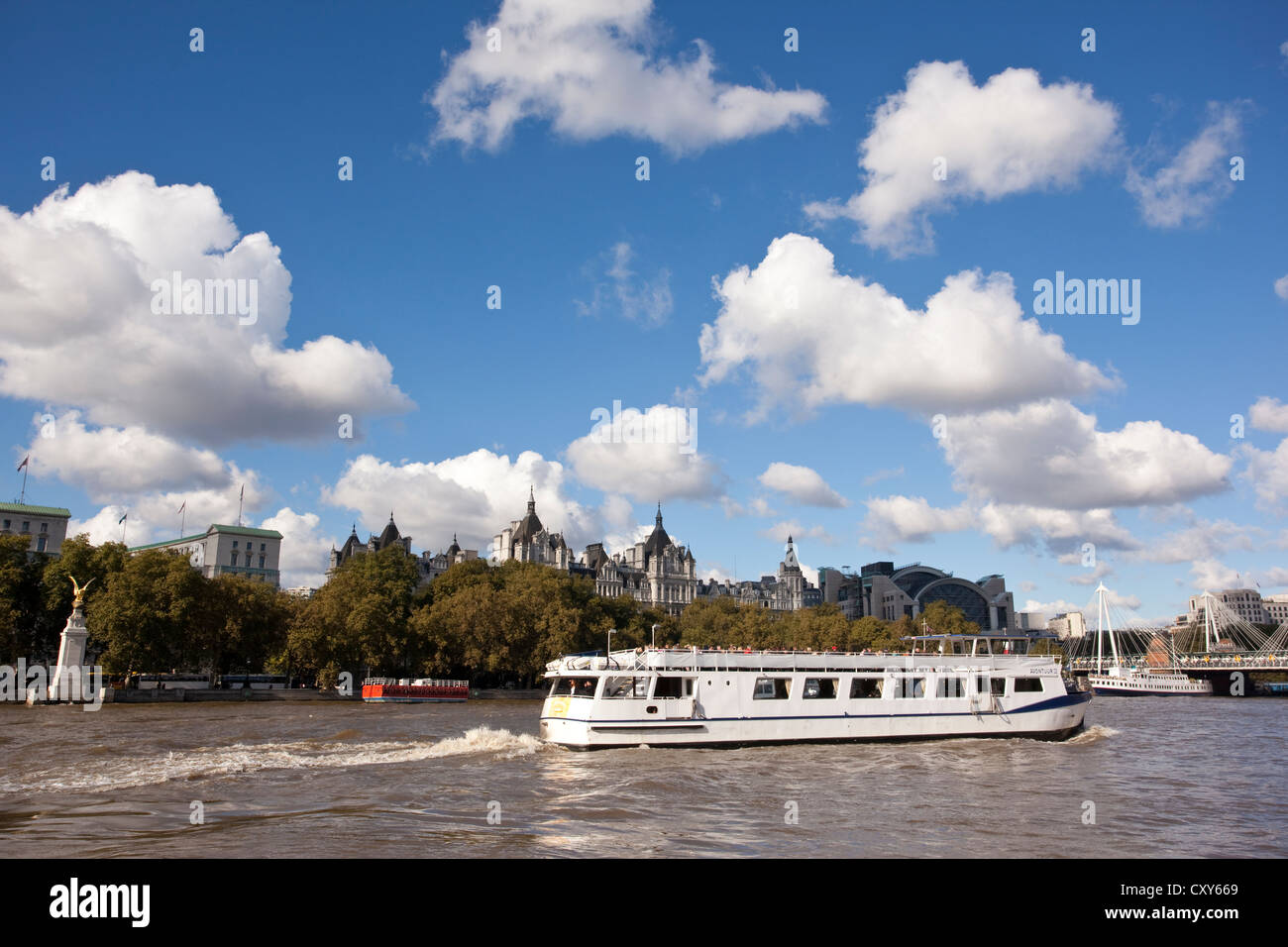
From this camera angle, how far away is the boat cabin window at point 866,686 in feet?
145

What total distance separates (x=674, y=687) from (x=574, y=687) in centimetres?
468

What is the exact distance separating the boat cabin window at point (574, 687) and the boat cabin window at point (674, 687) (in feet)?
9.95

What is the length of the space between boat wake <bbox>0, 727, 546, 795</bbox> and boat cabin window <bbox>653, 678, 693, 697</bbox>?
20.0 ft

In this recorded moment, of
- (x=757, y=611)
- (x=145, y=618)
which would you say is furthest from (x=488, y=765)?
(x=757, y=611)

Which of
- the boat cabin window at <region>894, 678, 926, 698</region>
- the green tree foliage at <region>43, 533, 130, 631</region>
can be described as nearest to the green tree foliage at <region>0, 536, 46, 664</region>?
the green tree foliage at <region>43, 533, 130, 631</region>

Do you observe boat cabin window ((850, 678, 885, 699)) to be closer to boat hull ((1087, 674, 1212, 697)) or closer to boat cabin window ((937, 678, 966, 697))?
boat cabin window ((937, 678, 966, 697))

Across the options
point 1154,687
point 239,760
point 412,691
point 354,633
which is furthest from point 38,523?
point 1154,687

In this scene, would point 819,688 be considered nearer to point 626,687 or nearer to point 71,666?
point 626,687

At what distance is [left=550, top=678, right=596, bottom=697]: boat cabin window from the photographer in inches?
1582

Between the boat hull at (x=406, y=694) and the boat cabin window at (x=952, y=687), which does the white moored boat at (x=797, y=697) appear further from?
the boat hull at (x=406, y=694)

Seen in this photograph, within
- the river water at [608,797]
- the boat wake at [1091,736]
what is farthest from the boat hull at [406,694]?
the boat wake at [1091,736]
